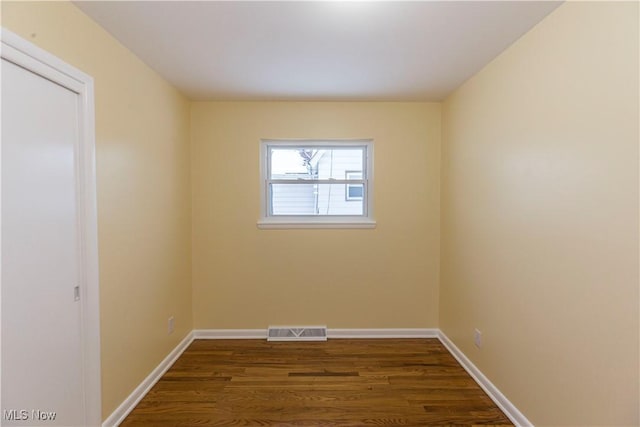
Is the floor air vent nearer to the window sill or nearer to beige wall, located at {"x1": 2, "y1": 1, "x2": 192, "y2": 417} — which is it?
beige wall, located at {"x1": 2, "y1": 1, "x2": 192, "y2": 417}

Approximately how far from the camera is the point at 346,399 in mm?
2230

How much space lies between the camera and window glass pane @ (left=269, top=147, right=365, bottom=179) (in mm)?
3324

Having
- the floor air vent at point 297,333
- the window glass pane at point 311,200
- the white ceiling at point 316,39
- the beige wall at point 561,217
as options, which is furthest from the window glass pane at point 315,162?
the floor air vent at point 297,333

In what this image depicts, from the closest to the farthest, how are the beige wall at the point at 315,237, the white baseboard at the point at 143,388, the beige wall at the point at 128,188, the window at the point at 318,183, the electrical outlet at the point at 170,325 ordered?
the beige wall at the point at 128,188, the white baseboard at the point at 143,388, the electrical outlet at the point at 170,325, the beige wall at the point at 315,237, the window at the point at 318,183

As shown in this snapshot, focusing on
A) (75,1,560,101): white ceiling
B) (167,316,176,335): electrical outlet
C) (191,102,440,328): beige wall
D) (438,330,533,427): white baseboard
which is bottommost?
(438,330,533,427): white baseboard

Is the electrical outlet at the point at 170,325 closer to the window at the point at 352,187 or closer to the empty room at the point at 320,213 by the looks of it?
the empty room at the point at 320,213

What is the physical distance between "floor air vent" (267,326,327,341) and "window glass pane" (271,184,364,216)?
3.89ft

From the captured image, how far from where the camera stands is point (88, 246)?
5.61ft

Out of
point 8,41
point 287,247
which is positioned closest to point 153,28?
point 8,41

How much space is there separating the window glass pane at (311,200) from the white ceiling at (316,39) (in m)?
1.01

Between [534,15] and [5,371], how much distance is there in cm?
303

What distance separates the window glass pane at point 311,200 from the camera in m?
3.33

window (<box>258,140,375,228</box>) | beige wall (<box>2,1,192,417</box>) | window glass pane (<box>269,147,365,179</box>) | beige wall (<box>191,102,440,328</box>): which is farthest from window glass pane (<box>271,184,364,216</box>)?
beige wall (<box>2,1,192,417</box>)

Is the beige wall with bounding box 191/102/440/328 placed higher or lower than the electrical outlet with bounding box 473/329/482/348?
higher
